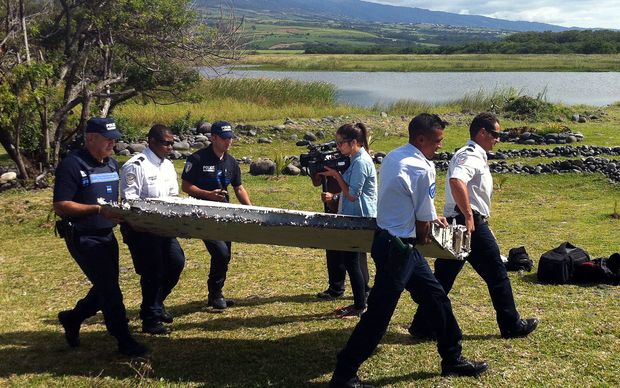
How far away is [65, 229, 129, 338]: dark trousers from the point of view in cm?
520

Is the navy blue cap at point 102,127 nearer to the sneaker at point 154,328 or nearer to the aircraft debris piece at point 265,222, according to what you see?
the aircraft debris piece at point 265,222

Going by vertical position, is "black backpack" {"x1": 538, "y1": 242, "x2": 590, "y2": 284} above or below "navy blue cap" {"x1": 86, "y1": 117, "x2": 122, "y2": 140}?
below

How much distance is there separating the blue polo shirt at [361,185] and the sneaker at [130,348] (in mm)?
2302

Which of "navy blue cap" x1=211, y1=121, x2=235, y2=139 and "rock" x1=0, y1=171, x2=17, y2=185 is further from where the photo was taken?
"rock" x1=0, y1=171, x2=17, y2=185

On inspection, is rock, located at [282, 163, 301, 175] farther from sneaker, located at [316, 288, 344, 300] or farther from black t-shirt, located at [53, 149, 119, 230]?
black t-shirt, located at [53, 149, 119, 230]

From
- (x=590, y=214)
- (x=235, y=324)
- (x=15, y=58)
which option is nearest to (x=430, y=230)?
(x=235, y=324)

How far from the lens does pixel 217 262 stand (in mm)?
6668

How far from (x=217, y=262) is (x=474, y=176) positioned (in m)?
2.80

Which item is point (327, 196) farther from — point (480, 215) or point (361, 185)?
point (480, 215)

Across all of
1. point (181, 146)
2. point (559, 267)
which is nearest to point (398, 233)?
point (559, 267)

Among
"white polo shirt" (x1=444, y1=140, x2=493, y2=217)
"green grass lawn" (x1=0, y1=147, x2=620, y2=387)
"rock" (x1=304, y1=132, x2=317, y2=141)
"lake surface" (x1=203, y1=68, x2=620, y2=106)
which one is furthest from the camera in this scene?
"lake surface" (x1=203, y1=68, x2=620, y2=106)

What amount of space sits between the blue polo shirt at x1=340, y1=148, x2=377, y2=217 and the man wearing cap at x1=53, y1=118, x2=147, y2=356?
86.4 inches

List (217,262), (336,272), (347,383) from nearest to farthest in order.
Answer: (347,383), (217,262), (336,272)

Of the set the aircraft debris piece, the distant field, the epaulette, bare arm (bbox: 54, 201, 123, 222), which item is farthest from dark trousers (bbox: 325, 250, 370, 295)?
the distant field
